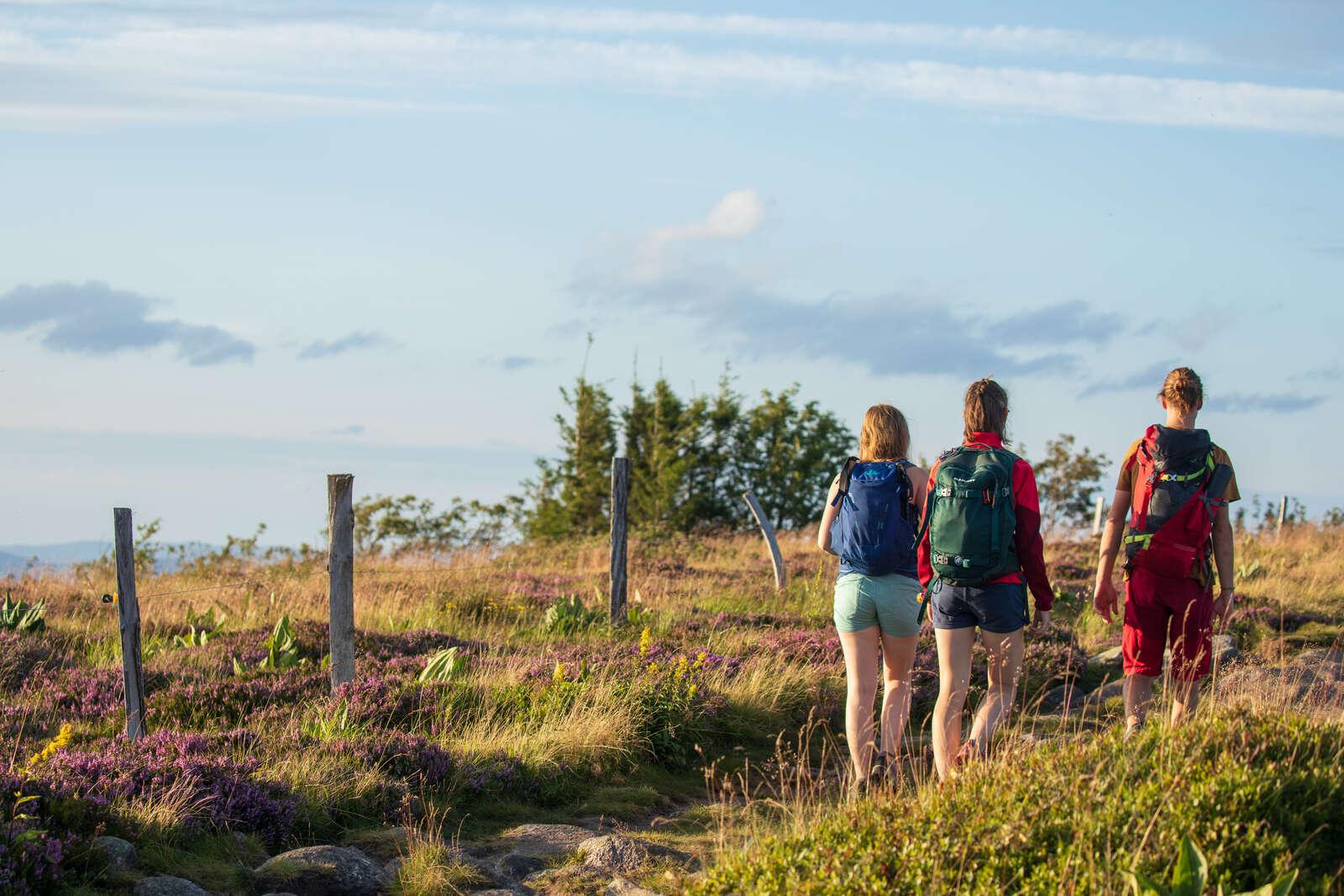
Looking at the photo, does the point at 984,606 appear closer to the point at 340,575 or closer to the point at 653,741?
the point at 653,741

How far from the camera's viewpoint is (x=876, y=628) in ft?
20.6

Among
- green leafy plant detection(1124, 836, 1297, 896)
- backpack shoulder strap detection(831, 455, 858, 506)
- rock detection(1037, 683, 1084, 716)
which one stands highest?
backpack shoulder strap detection(831, 455, 858, 506)

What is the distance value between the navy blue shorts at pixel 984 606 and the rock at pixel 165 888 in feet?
11.7

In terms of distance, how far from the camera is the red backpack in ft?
20.7

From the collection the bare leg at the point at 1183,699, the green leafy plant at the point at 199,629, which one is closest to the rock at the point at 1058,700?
the bare leg at the point at 1183,699

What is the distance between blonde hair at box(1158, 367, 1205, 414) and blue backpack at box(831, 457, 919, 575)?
148 centimetres

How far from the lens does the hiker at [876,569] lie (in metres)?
6.16

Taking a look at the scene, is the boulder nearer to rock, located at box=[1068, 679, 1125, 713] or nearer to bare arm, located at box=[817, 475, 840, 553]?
rock, located at box=[1068, 679, 1125, 713]

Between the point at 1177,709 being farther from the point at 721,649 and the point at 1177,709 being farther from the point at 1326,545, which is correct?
the point at 1326,545

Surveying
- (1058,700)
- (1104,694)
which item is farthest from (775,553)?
(1104,694)

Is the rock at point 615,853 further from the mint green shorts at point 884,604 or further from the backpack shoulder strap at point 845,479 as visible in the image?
the backpack shoulder strap at point 845,479

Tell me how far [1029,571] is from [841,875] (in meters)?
2.07

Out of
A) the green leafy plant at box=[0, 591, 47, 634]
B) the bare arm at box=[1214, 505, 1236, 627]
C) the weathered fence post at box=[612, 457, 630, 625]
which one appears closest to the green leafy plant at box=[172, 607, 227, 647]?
the green leafy plant at box=[0, 591, 47, 634]

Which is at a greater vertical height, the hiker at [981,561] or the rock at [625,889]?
the hiker at [981,561]
